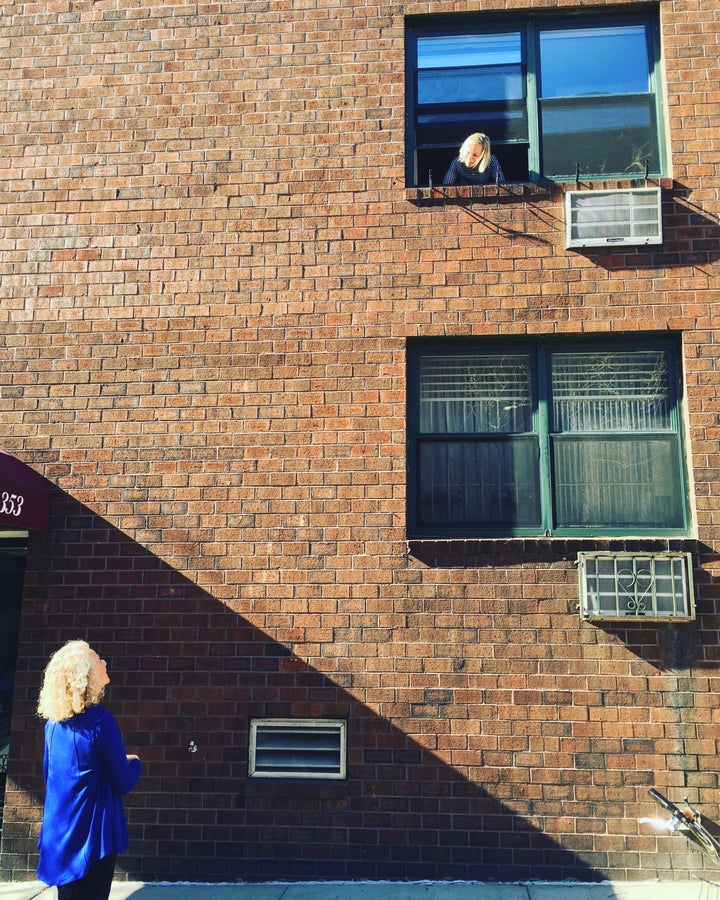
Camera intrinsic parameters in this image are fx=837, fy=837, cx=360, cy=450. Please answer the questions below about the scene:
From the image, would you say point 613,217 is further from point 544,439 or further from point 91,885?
point 91,885

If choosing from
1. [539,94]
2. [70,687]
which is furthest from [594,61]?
[70,687]

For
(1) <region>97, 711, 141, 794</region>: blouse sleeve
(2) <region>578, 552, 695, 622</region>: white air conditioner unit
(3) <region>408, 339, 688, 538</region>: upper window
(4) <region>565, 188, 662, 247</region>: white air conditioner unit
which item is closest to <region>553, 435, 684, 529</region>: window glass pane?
(3) <region>408, 339, 688, 538</region>: upper window

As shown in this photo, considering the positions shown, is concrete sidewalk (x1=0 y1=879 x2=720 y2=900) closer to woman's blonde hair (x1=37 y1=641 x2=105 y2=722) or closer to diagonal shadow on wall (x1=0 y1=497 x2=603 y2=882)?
diagonal shadow on wall (x1=0 y1=497 x2=603 y2=882)

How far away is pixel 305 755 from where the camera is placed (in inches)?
232

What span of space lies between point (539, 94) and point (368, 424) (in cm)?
310

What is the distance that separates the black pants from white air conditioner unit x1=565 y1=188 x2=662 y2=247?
5.16m

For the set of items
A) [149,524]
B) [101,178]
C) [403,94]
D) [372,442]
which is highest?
[403,94]

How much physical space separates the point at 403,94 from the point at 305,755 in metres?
5.14

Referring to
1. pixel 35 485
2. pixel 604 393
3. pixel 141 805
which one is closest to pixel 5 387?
pixel 35 485

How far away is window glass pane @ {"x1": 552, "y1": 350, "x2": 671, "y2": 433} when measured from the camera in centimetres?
629

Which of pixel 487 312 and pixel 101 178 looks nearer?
pixel 487 312

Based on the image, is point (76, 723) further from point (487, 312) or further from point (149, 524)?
point (487, 312)

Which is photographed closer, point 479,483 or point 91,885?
point 91,885

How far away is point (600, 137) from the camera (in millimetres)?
6699
